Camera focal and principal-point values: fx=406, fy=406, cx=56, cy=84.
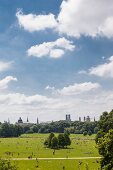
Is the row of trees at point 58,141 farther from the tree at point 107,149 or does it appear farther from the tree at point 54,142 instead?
the tree at point 107,149

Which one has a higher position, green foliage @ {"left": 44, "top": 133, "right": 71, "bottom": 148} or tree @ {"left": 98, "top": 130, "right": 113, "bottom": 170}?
green foliage @ {"left": 44, "top": 133, "right": 71, "bottom": 148}

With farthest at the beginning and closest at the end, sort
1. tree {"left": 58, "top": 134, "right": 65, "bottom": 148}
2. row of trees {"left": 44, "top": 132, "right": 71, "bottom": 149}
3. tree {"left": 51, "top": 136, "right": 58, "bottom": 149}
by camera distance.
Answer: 1. tree {"left": 58, "top": 134, "right": 65, "bottom": 148}
2. row of trees {"left": 44, "top": 132, "right": 71, "bottom": 149}
3. tree {"left": 51, "top": 136, "right": 58, "bottom": 149}

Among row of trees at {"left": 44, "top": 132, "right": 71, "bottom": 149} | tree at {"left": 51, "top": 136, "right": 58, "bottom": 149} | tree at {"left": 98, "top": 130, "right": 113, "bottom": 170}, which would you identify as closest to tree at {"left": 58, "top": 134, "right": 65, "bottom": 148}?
row of trees at {"left": 44, "top": 132, "right": 71, "bottom": 149}

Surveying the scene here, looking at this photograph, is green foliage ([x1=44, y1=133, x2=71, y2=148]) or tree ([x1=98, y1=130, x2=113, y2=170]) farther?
green foliage ([x1=44, y1=133, x2=71, y2=148])

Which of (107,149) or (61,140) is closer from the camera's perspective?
(107,149)

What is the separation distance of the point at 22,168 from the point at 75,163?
17.7 m

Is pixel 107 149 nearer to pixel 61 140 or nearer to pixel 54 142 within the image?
pixel 54 142

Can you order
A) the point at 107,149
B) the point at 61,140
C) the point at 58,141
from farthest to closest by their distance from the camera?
the point at 61,140 → the point at 58,141 → the point at 107,149

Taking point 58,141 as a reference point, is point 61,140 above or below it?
above

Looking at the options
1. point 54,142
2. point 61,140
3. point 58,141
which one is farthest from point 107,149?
point 61,140

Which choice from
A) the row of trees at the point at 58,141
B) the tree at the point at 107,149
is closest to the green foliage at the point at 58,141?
the row of trees at the point at 58,141

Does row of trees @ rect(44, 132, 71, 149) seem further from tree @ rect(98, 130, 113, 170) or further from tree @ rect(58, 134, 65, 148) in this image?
tree @ rect(98, 130, 113, 170)

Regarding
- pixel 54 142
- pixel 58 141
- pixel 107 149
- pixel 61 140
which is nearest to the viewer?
pixel 107 149

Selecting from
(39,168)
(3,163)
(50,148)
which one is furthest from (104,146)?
(50,148)
